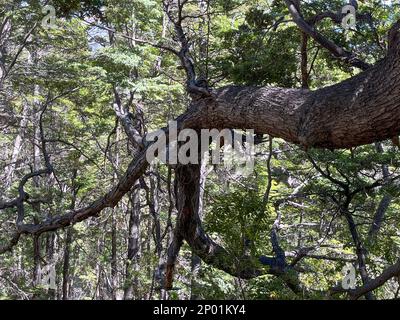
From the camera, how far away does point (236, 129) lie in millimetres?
4848

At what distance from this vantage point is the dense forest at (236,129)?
11.9 feet

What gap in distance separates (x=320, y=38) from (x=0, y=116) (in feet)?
26.7

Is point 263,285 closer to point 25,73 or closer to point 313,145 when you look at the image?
point 313,145

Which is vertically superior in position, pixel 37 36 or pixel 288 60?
pixel 37 36

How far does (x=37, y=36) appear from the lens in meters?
10.2

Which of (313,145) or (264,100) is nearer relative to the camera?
(313,145)

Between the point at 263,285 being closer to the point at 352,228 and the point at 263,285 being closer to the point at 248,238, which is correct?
the point at 248,238

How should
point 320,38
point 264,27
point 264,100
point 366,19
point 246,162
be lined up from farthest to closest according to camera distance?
1. point 246,162
2. point 264,27
3. point 366,19
4. point 320,38
5. point 264,100

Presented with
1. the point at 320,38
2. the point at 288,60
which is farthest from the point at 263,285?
the point at 288,60

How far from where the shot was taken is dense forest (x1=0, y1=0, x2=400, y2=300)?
3.62 m

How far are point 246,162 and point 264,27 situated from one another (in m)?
3.94
